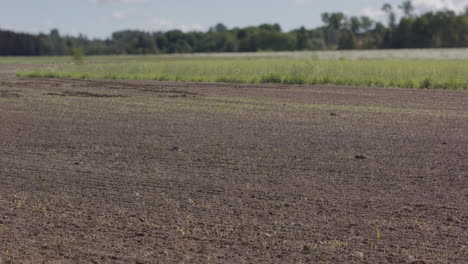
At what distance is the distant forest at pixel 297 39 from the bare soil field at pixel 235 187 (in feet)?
274

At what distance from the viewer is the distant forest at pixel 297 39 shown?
299 ft

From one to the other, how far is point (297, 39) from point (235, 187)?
10949 centimetres

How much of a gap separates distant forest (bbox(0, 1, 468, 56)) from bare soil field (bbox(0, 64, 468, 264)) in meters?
83.4

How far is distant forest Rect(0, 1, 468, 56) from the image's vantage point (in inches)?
3593

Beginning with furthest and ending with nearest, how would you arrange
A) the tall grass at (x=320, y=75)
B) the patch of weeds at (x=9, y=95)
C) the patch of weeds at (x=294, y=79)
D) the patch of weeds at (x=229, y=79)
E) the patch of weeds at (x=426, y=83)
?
the patch of weeds at (x=229, y=79) → the patch of weeds at (x=294, y=79) → the tall grass at (x=320, y=75) → the patch of weeds at (x=426, y=83) → the patch of weeds at (x=9, y=95)

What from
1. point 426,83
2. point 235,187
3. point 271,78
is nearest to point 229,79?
point 271,78

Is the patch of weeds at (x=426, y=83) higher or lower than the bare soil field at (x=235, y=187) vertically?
higher

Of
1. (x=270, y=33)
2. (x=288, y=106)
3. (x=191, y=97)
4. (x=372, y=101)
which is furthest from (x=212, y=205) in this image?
(x=270, y=33)

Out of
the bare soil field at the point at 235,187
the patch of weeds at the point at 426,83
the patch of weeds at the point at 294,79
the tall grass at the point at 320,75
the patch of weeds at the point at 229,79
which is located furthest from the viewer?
the patch of weeds at the point at 229,79

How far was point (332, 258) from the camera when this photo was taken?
185 inches

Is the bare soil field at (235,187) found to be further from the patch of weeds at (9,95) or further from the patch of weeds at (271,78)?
the patch of weeds at (271,78)

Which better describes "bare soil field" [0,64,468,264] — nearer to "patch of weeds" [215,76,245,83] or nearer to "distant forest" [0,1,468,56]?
"patch of weeds" [215,76,245,83]

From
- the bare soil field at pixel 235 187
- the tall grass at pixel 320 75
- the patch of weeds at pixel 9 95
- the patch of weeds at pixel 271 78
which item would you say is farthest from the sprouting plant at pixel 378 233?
the patch of weeds at pixel 271 78

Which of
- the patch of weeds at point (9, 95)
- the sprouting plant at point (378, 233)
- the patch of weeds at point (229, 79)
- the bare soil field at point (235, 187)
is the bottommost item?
the sprouting plant at point (378, 233)
